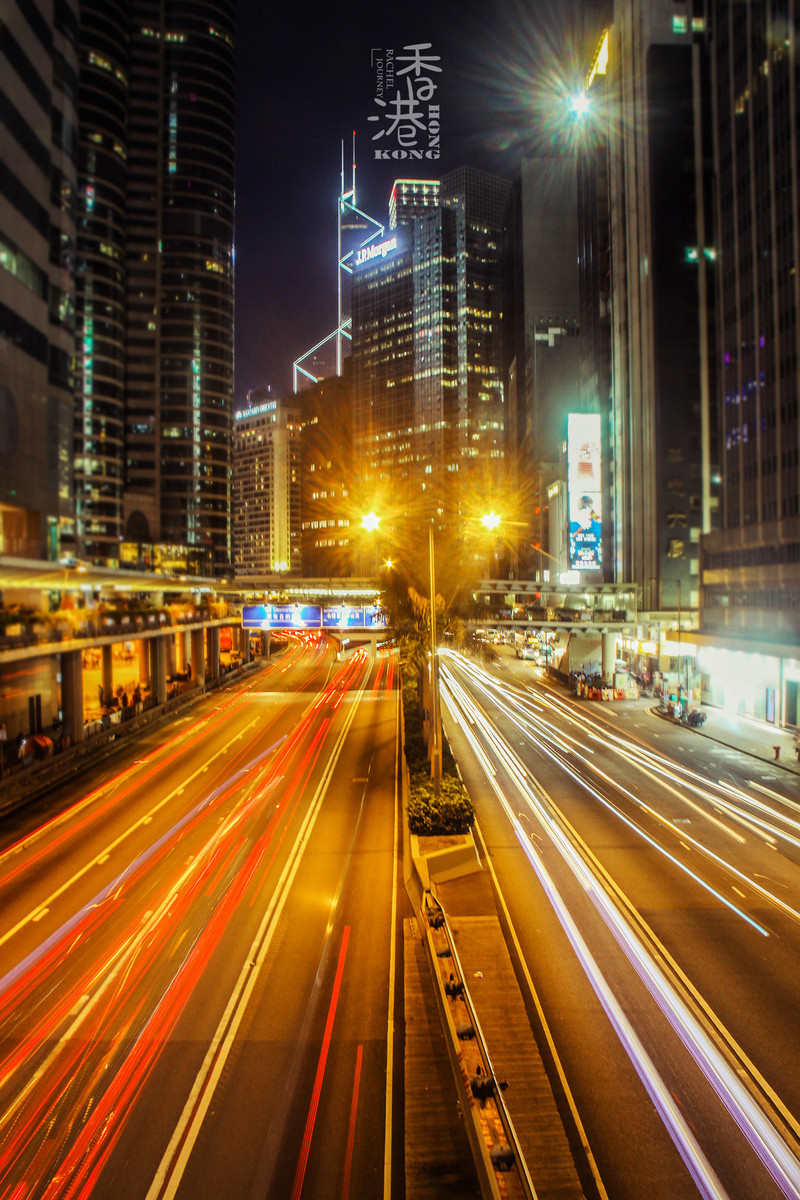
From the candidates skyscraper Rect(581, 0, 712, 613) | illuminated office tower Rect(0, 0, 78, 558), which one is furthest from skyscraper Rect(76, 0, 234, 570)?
skyscraper Rect(581, 0, 712, 613)

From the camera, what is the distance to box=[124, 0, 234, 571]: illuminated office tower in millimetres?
110688

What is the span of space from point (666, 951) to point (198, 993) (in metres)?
9.00

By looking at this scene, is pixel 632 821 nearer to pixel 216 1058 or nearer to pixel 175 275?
pixel 216 1058


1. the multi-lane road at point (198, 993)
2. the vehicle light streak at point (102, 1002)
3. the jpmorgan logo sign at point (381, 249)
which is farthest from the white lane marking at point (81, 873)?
the jpmorgan logo sign at point (381, 249)

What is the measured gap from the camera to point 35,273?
1596 inches

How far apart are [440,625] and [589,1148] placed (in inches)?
832

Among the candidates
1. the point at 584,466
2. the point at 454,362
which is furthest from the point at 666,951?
the point at 454,362

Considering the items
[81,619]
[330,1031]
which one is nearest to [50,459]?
[81,619]

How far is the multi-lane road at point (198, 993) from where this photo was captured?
8.72 meters

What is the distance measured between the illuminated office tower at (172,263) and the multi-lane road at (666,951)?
312ft

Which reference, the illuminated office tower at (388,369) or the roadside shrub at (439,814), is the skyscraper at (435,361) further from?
the roadside shrub at (439,814)

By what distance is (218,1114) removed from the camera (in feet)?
30.9

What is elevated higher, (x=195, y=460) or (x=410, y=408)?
(x=410, y=408)

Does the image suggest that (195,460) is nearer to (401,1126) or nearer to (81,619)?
(81,619)
